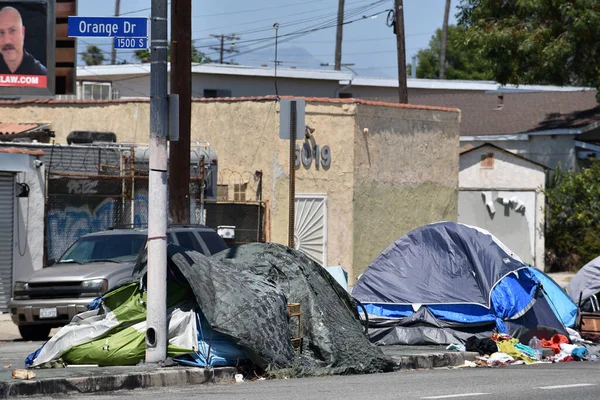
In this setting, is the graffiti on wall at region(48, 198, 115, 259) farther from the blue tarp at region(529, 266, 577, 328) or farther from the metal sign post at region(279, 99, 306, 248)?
the blue tarp at region(529, 266, 577, 328)

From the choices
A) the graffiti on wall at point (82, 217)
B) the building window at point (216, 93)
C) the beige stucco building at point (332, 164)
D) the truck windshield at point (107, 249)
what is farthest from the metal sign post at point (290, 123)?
the building window at point (216, 93)

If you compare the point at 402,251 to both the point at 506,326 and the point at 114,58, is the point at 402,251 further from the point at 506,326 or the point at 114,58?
the point at 114,58

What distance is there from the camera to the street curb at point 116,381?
9.84 m

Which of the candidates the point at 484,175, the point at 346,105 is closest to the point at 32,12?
the point at 346,105

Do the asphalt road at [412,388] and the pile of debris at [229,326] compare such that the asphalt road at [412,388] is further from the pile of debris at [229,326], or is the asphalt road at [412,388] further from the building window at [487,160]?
the building window at [487,160]

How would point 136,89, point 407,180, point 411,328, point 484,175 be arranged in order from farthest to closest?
point 136,89 → point 484,175 → point 407,180 → point 411,328

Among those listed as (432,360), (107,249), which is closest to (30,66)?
(107,249)

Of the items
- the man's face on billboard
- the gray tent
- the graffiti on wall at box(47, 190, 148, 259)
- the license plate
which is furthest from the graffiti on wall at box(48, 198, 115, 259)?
the gray tent

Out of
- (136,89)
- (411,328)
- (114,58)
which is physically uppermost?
(114,58)

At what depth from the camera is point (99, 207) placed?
74.2 ft

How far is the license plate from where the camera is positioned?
15.6 metres

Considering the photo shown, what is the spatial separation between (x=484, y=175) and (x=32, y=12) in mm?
16838

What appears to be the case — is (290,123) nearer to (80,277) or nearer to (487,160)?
(80,277)

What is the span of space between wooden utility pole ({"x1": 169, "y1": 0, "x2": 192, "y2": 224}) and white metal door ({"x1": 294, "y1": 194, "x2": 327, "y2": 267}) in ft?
28.6
